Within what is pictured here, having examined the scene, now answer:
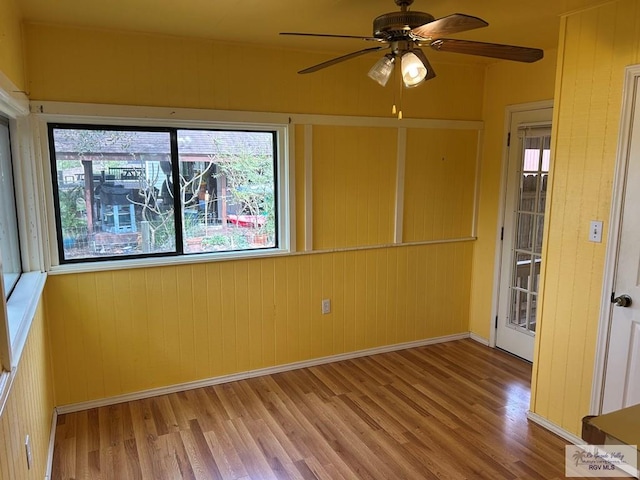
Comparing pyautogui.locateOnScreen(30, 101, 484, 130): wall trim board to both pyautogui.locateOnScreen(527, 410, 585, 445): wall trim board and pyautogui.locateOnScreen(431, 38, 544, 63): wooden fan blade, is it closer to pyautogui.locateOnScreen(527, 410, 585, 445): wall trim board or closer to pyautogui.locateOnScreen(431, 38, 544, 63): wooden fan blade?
pyautogui.locateOnScreen(431, 38, 544, 63): wooden fan blade

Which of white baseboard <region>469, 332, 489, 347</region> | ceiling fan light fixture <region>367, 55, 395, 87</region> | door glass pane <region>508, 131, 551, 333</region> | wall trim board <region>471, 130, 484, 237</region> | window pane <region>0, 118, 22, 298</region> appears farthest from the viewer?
white baseboard <region>469, 332, 489, 347</region>

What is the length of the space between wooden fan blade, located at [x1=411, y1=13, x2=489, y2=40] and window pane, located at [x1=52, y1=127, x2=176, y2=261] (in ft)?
6.42

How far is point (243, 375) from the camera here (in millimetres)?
3467

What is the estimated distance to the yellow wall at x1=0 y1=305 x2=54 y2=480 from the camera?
1.46m

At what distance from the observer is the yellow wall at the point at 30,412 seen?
1.46 m

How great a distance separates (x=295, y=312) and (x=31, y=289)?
1796 mm

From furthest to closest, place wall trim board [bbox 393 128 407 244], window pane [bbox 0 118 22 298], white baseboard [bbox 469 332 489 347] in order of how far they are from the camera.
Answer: white baseboard [bbox 469 332 489 347] < wall trim board [bbox 393 128 407 244] < window pane [bbox 0 118 22 298]

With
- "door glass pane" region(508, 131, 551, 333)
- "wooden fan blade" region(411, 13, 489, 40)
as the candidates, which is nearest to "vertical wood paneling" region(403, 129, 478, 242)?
"door glass pane" region(508, 131, 551, 333)

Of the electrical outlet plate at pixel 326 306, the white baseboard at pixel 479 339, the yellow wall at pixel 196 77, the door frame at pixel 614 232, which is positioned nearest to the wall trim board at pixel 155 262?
the electrical outlet plate at pixel 326 306

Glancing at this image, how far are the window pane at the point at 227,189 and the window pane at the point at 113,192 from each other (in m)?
0.14

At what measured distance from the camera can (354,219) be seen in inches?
144

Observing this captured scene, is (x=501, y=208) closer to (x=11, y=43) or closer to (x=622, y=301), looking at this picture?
(x=622, y=301)

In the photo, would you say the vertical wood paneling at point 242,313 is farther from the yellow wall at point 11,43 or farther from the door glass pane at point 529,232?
the yellow wall at point 11,43

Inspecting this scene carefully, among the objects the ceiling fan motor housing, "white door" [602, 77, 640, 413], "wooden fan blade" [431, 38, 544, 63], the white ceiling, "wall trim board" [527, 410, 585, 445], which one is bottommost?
"wall trim board" [527, 410, 585, 445]
